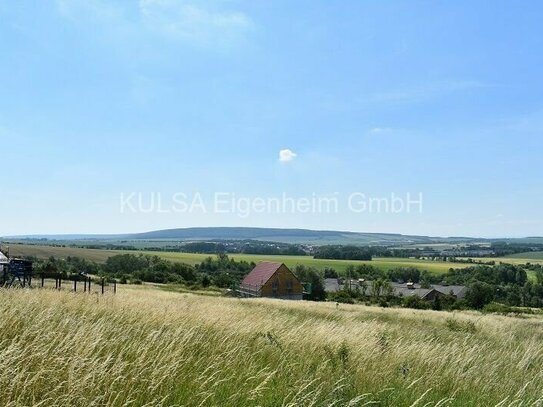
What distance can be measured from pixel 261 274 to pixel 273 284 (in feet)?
12.0

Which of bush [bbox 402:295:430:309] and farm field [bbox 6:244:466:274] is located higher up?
farm field [bbox 6:244:466:274]

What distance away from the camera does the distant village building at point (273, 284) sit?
81.4 meters

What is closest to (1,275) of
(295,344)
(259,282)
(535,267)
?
(295,344)

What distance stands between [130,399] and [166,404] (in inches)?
Answer: 11.9

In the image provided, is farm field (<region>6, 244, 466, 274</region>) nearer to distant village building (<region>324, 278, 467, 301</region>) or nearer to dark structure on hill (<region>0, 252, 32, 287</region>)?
distant village building (<region>324, 278, 467, 301</region>)

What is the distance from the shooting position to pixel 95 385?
4.25 meters

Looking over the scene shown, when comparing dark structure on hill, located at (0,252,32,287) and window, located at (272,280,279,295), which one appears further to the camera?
window, located at (272,280,279,295)

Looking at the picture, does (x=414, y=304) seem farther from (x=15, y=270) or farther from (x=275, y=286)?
(x=15, y=270)

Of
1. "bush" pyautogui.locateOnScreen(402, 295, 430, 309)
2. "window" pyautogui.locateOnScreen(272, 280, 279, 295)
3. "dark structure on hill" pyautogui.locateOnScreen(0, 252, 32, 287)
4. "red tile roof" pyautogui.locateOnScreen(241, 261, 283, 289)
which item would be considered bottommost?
"bush" pyautogui.locateOnScreen(402, 295, 430, 309)

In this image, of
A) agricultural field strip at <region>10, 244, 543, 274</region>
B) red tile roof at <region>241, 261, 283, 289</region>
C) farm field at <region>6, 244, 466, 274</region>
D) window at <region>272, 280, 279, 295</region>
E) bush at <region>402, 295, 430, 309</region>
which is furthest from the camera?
agricultural field strip at <region>10, 244, 543, 274</region>

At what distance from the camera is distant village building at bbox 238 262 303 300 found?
267 ft

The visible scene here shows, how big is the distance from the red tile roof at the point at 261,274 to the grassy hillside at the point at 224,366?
74.1 m

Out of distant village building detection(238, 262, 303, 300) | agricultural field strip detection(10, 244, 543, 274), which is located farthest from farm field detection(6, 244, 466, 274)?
distant village building detection(238, 262, 303, 300)

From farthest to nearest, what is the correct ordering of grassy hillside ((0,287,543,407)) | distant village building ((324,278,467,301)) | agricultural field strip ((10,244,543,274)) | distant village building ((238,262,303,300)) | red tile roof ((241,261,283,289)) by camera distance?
agricultural field strip ((10,244,543,274))
distant village building ((324,278,467,301))
red tile roof ((241,261,283,289))
distant village building ((238,262,303,300))
grassy hillside ((0,287,543,407))
